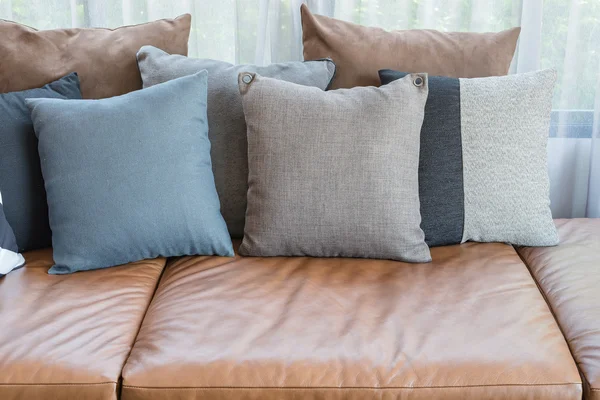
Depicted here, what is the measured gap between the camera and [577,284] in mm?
1624

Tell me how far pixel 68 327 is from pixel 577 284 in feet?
3.76

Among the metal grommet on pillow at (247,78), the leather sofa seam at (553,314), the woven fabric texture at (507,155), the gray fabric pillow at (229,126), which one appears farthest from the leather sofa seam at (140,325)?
the leather sofa seam at (553,314)

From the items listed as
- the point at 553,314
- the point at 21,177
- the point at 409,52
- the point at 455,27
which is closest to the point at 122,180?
the point at 21,177

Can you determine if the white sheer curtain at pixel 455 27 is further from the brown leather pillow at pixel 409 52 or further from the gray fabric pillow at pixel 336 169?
the gray fabric pillow at pixel 336 169

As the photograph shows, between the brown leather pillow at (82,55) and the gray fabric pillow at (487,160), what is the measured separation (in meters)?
0.83

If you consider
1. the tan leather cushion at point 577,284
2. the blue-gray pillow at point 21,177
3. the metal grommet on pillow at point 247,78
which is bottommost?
the tan leather cushion at point 577,284

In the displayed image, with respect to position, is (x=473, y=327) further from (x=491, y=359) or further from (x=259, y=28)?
(x=259, y=28)

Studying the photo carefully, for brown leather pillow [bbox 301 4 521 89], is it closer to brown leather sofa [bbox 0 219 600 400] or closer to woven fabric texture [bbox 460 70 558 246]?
woven fabric texture [bbox 460 70 558 246]

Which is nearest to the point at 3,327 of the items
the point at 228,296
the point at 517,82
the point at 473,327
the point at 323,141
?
the point at 228,296

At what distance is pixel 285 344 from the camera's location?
4.62 feet

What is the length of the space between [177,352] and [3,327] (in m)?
0.39

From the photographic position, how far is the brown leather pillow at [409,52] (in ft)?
6.43

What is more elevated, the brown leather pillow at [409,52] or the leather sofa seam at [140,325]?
the brown leather pillow at [409,52]

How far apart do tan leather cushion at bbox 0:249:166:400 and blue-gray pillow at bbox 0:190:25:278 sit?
0.8 inches
